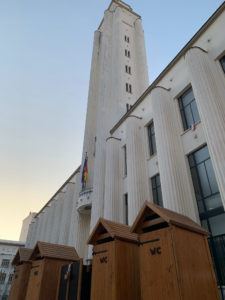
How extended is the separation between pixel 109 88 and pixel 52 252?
2356 cm

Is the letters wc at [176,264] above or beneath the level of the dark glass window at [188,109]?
beneath

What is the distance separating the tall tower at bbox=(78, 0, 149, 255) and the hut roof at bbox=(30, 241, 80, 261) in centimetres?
738

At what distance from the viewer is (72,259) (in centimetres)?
1011

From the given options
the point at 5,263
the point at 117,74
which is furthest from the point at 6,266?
the point at 117,74

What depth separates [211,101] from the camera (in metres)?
10.8

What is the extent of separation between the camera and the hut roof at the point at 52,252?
9.47 m

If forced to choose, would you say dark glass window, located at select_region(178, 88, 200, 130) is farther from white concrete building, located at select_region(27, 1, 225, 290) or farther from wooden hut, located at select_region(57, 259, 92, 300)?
wooden hut, located at select_region(57, 259, 92, 300)

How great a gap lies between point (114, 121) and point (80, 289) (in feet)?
63.1

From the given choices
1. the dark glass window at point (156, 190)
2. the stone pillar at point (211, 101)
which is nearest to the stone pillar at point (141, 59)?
the stone pillar at point (211, 101)

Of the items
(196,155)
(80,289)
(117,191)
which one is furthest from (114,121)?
(80,289)

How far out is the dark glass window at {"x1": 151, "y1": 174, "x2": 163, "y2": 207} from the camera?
14.0 m

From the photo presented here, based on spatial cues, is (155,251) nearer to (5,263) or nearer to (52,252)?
(52,252)

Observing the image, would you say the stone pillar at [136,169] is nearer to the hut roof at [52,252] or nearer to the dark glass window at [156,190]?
the dark glass window at [156,190]

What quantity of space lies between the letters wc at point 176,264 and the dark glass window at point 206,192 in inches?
A: 193
